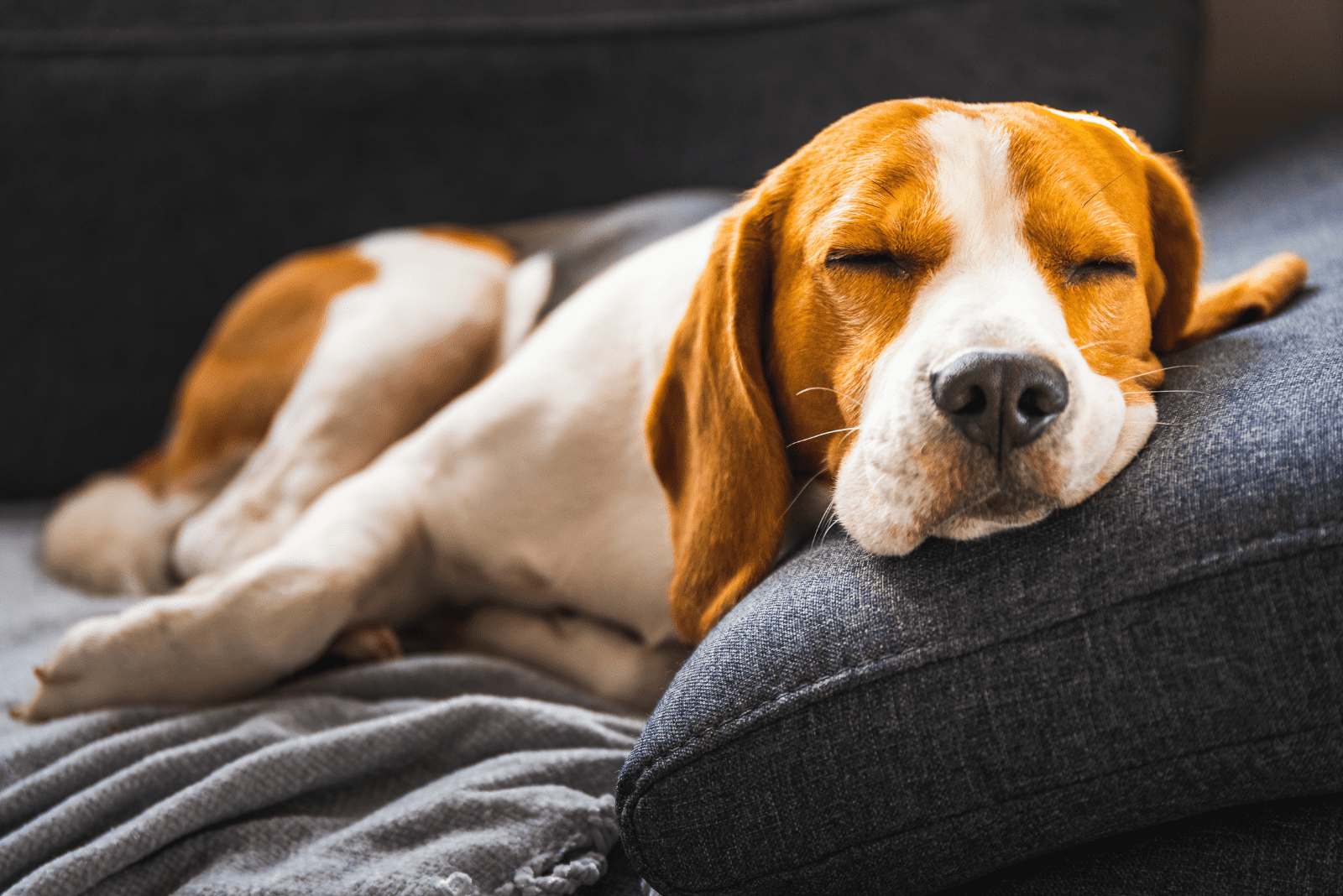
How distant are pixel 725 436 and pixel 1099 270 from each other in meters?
0.43

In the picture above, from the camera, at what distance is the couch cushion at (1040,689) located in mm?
772

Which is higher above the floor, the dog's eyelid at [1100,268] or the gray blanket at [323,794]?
the dog's eyelid at [1100,268]

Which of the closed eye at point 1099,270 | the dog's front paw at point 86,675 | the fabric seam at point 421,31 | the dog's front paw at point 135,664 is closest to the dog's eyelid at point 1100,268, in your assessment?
the closed eye at point 1099,270

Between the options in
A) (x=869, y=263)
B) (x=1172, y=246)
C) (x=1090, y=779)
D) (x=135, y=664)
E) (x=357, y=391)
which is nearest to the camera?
(x=1090, y=779)

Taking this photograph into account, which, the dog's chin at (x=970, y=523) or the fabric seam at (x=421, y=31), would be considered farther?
the fabric seam at (x=421, y=31)

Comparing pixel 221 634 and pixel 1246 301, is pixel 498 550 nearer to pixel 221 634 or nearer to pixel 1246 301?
pixel 221 634

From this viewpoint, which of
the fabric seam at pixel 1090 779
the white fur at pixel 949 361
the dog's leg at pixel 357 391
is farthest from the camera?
the dog's leg at pixel 357 391

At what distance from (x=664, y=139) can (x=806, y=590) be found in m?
1.73

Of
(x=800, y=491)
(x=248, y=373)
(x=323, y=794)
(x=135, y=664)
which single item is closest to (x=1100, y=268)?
(x=800, y=491)

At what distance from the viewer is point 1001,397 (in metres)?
0.84

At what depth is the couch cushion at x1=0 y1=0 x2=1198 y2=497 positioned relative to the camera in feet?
7.22

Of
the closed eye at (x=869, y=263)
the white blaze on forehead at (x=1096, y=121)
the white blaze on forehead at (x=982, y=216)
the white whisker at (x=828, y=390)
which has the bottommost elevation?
A: the white whisker at (x=828, y=390)

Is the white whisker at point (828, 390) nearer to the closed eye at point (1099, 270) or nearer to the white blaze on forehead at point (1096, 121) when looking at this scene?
the closed eye at point (1099, 270)

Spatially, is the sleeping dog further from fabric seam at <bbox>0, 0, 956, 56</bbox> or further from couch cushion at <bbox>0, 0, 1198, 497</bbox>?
fabric seam at <bbox>0, 0, 956, 56</bbox>
